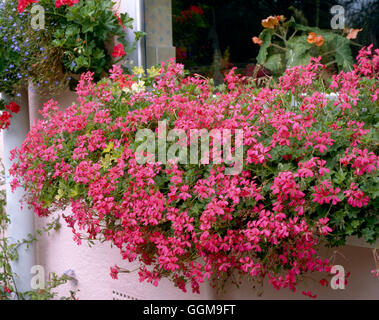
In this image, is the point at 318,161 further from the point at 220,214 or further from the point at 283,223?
the point at 220,214

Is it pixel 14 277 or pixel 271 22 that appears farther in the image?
pixel 14 277

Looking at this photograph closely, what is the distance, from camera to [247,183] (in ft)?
5.72

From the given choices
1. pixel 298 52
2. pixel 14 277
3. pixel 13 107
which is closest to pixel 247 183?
pixel 298 52

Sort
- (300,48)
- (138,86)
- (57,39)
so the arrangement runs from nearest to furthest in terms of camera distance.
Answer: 1. (138,86)
2. (57,39)
3. (300,48)

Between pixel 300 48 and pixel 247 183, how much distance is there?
157cm

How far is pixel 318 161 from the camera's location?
64.9 inches

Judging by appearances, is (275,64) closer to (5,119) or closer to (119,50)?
(119,50)

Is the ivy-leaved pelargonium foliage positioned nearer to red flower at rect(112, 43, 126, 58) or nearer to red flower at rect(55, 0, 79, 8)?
red flower at rect(112, 43, 126, 58)

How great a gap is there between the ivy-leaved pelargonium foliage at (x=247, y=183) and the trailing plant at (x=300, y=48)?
0.84 meters

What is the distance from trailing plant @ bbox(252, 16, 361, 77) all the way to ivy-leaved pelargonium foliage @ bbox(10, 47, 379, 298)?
0.84 m

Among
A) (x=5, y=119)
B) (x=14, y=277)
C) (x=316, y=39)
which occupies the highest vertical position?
(x=316, y=39)

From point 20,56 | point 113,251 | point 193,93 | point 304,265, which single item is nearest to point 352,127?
point 304,265
